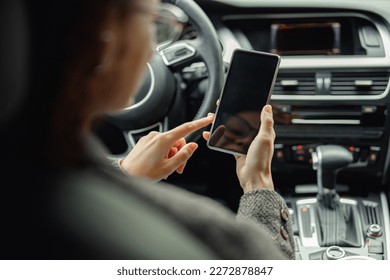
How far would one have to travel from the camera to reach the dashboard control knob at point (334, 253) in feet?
4.00

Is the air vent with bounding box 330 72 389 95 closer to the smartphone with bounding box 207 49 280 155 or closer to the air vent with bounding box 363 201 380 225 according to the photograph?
the air vent with bounding box 363 201 380 225

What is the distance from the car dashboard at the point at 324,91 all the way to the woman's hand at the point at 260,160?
0.40 meters

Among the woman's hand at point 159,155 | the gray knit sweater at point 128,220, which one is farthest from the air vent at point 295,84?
the gray knit sweater at point 128,220

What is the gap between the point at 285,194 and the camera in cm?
A: 146

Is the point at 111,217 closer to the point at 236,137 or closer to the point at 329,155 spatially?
the point at 236,137

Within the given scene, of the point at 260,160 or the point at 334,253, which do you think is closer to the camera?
the point at 260,160

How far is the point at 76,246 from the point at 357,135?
3.70ft

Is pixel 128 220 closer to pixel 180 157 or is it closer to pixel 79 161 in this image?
pixel 79 161

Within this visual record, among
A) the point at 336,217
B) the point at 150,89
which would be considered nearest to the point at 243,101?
the point at 150,89

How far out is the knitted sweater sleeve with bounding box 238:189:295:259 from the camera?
0.74m

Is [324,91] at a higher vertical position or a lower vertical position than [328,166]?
higher

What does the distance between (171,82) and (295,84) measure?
30 cm

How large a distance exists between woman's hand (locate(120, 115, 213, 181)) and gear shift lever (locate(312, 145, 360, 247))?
1.52 feet

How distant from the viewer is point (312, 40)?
1404 mm
